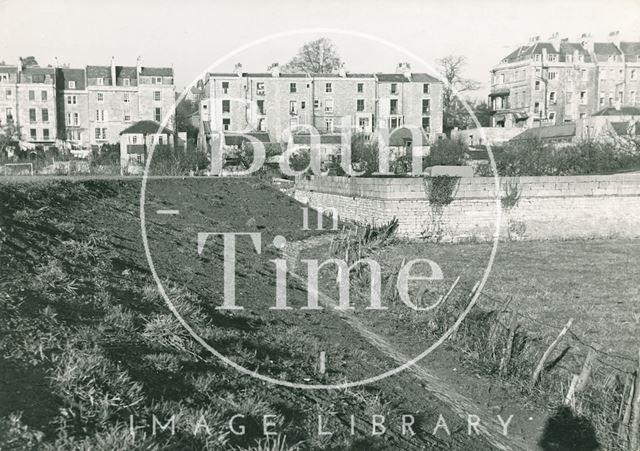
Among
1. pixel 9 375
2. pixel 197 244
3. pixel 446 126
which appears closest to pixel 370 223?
pixel 197 244

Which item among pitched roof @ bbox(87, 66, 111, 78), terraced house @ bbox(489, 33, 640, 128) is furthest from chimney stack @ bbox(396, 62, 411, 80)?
pitched roof @ bbox(87, 66, 111, 78)

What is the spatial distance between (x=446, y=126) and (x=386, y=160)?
45424mm

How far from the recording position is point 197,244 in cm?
1534

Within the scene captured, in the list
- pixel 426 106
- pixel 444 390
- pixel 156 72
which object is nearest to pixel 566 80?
pixel 426 106

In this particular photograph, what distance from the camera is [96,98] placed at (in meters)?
74.9

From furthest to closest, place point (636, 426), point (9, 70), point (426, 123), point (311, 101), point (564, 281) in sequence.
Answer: point (9, 70), point (426, 123), point (311, 101), point (564, 281), point (636, 426)

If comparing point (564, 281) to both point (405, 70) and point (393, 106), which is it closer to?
point (393, 106)

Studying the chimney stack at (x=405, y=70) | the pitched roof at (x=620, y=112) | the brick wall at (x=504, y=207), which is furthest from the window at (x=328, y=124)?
the brick wall at (x=504, y=207)

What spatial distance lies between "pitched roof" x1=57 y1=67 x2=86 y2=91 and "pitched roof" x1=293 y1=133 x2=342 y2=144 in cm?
3296

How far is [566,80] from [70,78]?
206 ft

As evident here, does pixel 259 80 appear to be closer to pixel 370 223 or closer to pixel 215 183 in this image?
pixel 215 183

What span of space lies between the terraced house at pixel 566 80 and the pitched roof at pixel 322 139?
28223 mm

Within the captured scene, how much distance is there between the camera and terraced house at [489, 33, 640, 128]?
253ft

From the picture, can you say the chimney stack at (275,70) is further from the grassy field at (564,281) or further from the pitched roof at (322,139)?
the grassy field at (564,281)
